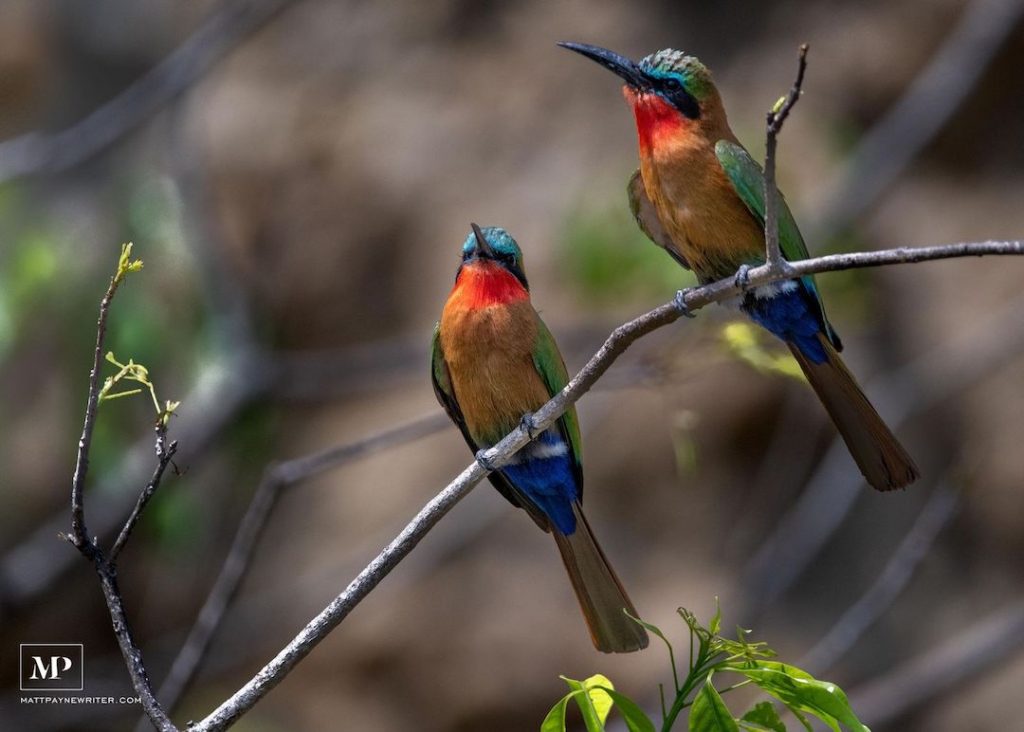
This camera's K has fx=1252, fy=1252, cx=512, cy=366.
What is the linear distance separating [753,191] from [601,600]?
1.66 feet

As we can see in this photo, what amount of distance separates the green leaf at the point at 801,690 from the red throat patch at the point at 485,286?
2.44 ft

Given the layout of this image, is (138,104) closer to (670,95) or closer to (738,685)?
(670,95)

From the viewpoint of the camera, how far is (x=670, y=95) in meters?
1.45

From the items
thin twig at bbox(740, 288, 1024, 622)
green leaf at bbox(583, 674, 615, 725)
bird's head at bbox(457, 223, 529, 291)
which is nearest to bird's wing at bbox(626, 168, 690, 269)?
bird's head at bbox(457, 223, 529, 291)

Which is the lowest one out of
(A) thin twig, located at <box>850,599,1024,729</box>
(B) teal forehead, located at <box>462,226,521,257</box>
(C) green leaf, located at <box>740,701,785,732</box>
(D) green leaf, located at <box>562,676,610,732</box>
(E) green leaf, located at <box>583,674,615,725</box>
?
(C) green leaf, located at <box>740,701,785,732</box>

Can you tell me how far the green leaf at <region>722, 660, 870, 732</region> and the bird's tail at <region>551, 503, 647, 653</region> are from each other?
33 centimetres

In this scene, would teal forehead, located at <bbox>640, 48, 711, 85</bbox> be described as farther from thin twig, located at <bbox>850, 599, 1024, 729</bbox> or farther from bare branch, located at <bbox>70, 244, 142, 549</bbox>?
thin twig, located at <bbox>850, 599, 1024, 729</bbox>

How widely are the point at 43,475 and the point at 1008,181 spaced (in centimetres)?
296

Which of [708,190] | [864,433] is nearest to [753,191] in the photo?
[708,190]

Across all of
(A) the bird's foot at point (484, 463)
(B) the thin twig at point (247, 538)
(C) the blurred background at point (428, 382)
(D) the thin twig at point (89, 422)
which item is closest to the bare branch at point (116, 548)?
(D) the thin twig at point (89, 422)

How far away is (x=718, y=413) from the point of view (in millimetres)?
3516

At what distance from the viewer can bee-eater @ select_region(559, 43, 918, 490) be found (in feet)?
4.69

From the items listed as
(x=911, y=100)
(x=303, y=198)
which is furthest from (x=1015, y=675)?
(x=303, y=198)

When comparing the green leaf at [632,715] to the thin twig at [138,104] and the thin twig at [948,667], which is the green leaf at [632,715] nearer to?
the thin twig at [948,667]
